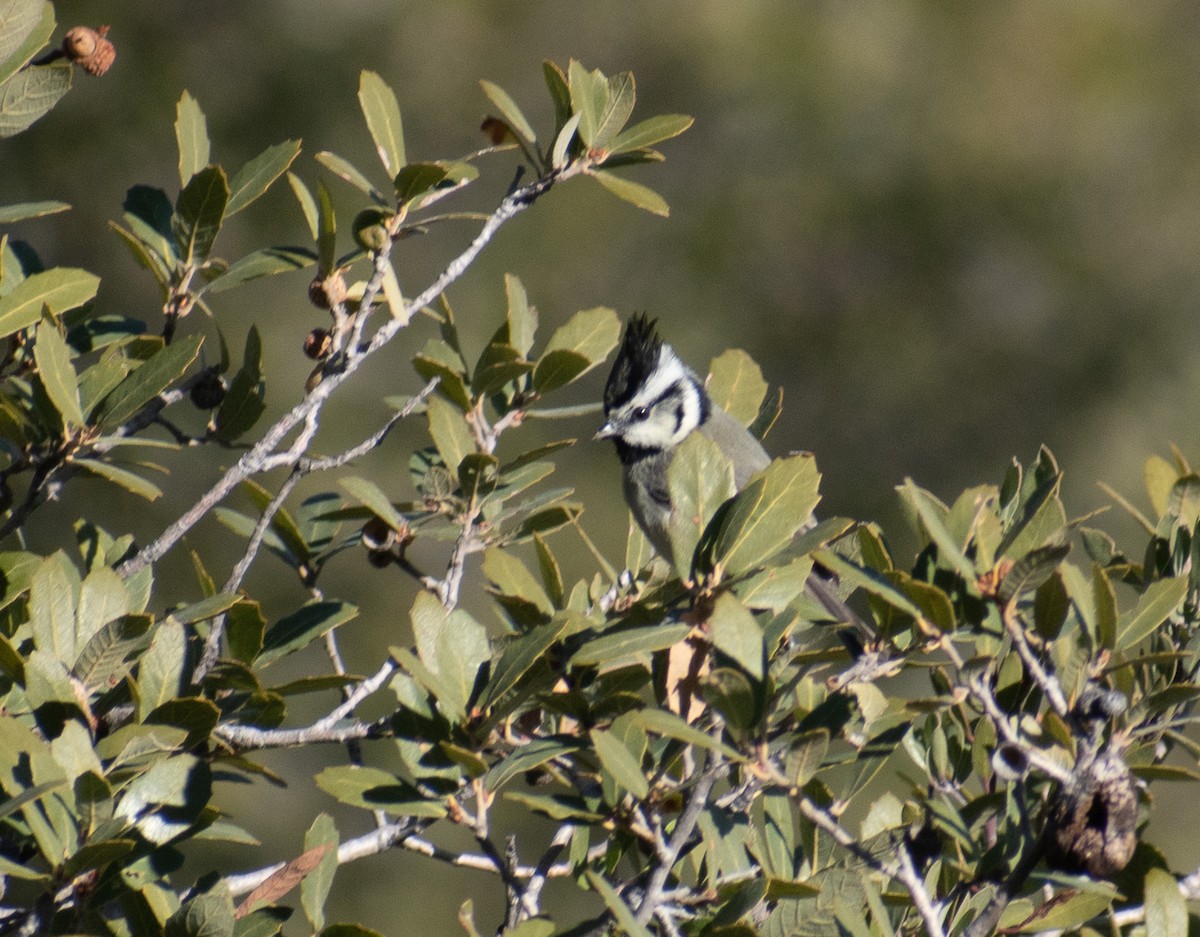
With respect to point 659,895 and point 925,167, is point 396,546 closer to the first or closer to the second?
point 659,895

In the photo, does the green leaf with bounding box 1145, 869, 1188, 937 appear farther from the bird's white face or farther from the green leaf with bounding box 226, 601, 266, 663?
the bird's white face

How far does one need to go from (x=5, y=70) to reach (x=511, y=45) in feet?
15.5

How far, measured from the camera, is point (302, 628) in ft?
5.16

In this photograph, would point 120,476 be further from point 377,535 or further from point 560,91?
point 560,91

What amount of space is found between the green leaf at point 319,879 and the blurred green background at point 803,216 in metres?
4.16

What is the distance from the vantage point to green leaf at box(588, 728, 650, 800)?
4.03 ft

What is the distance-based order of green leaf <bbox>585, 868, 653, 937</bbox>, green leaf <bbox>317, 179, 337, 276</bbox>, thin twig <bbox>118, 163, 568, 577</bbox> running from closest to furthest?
green leaf <bbox>585, 868, 653, 937</bbox> < thin twig <bbox>118, 163, 568, 577</bbox> < green leaf <bbox>317, 179, 337, 276</bbox>

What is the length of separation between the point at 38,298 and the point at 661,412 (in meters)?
2.06

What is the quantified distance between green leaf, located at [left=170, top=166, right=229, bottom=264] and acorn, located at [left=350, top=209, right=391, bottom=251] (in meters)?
0.17

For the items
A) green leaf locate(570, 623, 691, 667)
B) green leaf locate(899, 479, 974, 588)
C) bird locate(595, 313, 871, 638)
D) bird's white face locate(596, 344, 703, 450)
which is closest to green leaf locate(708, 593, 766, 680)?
green leaf locate(570, 623, 691, 667)

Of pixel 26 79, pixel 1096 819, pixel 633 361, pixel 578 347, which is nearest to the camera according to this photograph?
pixel 1096 819

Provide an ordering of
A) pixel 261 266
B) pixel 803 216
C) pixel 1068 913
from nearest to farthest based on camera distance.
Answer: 1. pixel 1068 913
2. pixel 261 266
3. pixel 803 216

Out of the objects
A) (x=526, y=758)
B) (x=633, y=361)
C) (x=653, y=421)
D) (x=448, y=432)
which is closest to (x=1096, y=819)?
(x=526, y=758)

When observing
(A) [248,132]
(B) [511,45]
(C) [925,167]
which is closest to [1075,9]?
(C) [925,167]
